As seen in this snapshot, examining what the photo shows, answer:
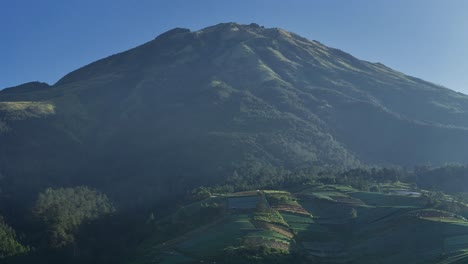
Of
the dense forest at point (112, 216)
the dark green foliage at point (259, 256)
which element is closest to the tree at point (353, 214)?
the dense forest at point (112, 216)

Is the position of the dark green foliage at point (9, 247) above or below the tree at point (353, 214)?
below

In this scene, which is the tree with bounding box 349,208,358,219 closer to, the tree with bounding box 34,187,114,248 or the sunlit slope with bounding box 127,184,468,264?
the sunlit slope with bounding box 127,184,468,264

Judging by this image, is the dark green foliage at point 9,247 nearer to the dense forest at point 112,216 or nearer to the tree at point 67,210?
the dense forest at point 112,216

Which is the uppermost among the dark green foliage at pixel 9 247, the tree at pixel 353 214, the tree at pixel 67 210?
the tree at pixel 353 214

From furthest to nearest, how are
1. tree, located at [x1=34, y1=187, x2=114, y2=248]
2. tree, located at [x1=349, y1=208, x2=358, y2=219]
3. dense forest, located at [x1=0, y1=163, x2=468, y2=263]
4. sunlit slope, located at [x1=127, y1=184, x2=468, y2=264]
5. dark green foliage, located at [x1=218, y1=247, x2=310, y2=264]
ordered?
tree, located at [x1=34, y1=187, x2=114, y2=248] < dense forest, located at [x1=0, y1=163, x2=468, y2=263] < tree, located at [x1=349, y1=208, x2=358, y2=219] < sunlit slope, located at [x1=127, y1=184, x2=468, y2=264] < dark green foliage, located at [x1=218, y1=247, x2=310, y2=264]

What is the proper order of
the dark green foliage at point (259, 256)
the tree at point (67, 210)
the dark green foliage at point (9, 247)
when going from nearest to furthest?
the dark green foliage at point (259, 256), the dark green foliage at point (9, 247), the tree at point (67, 210)

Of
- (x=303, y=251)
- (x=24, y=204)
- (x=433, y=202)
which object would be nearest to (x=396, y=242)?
(x=303, y=251)

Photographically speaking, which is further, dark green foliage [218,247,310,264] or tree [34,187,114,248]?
tree [34,187,114,248]

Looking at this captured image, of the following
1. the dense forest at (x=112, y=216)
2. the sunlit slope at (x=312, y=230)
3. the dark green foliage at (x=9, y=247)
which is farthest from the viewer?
the dark green foliage at (x=9, y=247)

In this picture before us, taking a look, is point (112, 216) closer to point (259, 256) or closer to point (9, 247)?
point (9, 247)

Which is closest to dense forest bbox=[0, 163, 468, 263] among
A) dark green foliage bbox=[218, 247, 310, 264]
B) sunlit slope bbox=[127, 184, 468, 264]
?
dark green foliage bbox=[218, 247, 310, 264]
